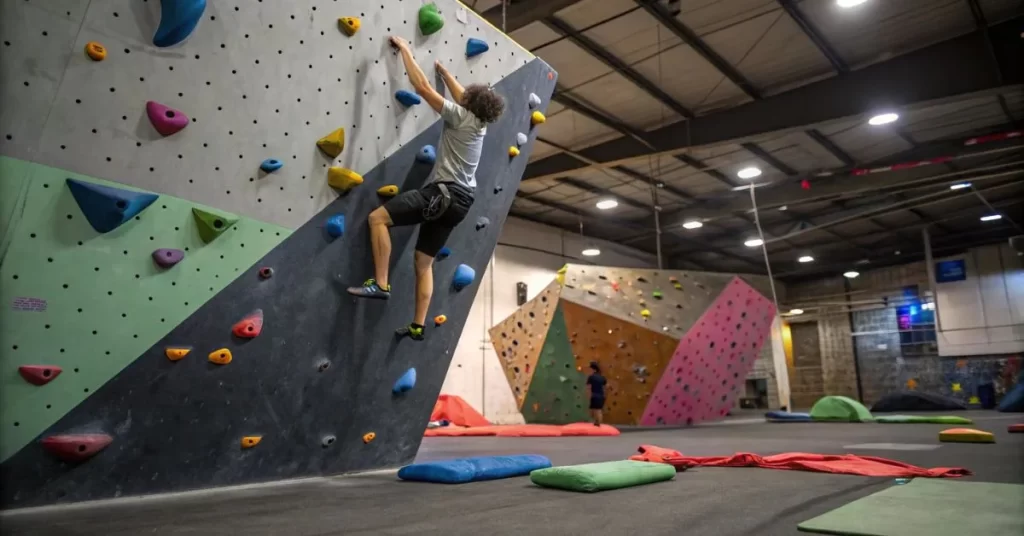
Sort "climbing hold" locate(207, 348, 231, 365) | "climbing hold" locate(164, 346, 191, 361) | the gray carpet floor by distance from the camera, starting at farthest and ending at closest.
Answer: "climbing hold" locate(207, 348, 231, 365) → "climbing hold" locate(164, 346, 191, 361) → the gray carpet floor

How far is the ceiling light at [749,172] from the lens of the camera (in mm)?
10211

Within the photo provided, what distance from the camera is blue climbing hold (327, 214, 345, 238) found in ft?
8.96

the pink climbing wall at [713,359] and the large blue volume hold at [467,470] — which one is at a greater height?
the pink climbing wall at [713,359]

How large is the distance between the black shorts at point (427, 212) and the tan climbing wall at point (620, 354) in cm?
511

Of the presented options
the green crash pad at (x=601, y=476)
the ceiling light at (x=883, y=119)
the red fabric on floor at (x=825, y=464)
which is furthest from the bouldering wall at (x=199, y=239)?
the ceiling light at (x=883, y=119)

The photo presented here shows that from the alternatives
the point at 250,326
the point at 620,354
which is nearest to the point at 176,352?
the point at 250,326

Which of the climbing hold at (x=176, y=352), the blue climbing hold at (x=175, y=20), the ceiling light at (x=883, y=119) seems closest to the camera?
the blue climbing hold at (x=175, y=20)

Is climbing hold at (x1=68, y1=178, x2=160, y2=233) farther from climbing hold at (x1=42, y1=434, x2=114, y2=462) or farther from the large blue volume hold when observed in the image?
the large blue volume hold

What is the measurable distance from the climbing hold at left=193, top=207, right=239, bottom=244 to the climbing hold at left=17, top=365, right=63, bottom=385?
64 centimetres

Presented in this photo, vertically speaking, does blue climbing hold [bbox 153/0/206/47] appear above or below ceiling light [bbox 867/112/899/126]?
below

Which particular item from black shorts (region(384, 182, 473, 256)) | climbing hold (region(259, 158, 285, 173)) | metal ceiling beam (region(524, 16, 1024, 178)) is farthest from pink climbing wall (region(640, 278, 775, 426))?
climbing hold (region(259, 158, 285, 173))

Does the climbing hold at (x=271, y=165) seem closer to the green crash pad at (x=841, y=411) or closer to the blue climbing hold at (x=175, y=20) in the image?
the blue climbing hold at (x=175, y=20)

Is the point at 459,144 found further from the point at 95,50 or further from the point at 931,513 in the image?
the point at 931,513

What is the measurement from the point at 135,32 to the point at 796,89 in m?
7.47
